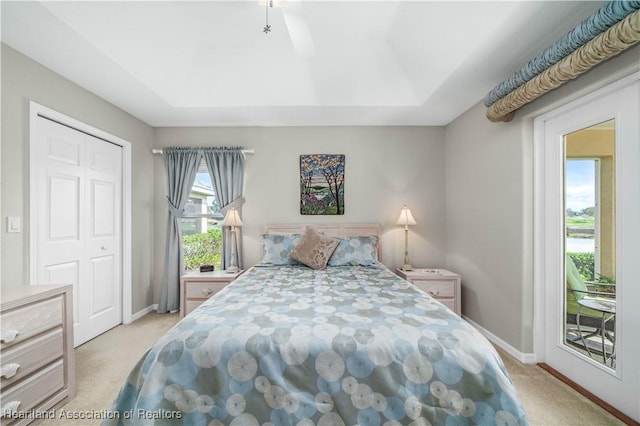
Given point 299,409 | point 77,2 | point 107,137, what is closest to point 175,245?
point 107,137

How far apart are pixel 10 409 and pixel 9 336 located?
39cm

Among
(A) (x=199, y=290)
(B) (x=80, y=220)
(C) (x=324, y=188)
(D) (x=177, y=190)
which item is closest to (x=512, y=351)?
(C) (x=324, y=188)

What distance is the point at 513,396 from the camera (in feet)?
3.88

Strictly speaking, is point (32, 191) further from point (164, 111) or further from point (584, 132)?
point (584, 132)

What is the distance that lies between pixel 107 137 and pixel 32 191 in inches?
39.9

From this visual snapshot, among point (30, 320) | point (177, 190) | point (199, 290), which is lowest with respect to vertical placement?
point (199, 290)

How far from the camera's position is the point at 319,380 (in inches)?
48.3

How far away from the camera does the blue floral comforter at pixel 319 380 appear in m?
1.19

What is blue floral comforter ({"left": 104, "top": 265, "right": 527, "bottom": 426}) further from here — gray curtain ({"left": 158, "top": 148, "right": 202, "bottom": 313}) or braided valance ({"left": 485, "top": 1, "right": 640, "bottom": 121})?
gray curtain ({"left": 158, "top": 148, "right": 202, "bottom": 313})

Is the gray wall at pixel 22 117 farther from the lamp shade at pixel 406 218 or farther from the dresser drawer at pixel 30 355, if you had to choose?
the lamp shade at pixel 406 218

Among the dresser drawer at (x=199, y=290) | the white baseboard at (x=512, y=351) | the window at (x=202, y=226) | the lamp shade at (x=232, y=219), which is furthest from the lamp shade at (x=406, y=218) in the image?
the window at (x=202, y=226)

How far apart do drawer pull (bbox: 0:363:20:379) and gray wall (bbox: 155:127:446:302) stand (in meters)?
2.19

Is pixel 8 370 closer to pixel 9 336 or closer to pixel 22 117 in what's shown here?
pixel 9 336

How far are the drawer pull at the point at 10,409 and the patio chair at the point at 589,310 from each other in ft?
11.8
